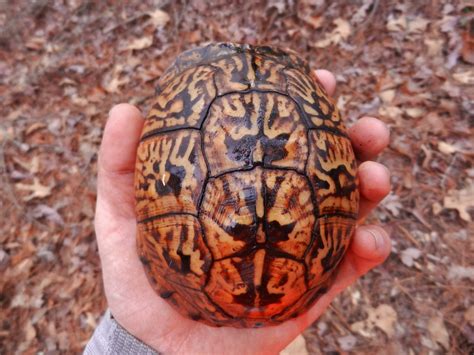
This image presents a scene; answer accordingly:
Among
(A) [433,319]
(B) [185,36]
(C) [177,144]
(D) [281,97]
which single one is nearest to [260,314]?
(C) [177,144]


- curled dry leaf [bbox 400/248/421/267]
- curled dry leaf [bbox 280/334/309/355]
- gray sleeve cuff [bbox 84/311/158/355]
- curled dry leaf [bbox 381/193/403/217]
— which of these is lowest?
curled dry leaf [bbox 280/334/309/355]

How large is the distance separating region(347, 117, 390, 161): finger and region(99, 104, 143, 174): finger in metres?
1.88

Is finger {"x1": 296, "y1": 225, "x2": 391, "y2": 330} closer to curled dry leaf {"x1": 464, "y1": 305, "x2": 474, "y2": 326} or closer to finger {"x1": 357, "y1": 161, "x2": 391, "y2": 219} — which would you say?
finger {"x1": 357, "y1": 161, "x2": 391, "y2": 219}

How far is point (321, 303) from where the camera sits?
361 centimetres

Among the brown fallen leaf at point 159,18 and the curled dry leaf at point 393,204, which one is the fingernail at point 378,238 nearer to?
the curled dry leaf at point 393,204

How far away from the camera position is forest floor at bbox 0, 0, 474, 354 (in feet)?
15.5

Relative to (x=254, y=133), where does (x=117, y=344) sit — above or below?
below

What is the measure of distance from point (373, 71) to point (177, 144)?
176 inches

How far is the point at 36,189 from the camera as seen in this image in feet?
18.6

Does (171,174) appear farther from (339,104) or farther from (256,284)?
(339,104)

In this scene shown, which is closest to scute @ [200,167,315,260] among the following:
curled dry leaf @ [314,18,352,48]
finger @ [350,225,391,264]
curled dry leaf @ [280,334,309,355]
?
finger @ [350,225,391,264]

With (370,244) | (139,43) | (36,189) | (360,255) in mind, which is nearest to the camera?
(370,244)

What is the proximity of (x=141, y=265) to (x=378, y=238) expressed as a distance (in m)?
1.93

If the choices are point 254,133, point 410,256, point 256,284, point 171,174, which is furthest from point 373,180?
point 410,256
